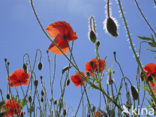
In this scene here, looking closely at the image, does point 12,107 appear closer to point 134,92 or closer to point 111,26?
point 134,92

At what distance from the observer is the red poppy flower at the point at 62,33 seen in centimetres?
150

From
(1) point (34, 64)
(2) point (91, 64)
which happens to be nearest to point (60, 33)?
(2) point (91, 64)

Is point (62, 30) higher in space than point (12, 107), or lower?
higher

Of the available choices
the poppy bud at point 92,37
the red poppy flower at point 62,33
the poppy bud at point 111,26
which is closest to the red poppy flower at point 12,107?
the red poppy flower at point 62,33

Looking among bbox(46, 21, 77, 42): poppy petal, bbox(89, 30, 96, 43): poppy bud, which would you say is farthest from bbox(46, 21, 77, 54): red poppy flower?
bbox(89, 30, 96, 43): poppy bud

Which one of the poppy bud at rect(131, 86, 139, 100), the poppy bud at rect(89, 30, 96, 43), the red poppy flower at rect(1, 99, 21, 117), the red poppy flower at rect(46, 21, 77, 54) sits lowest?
the poppy bud at rect(131, 86, 139, 100)

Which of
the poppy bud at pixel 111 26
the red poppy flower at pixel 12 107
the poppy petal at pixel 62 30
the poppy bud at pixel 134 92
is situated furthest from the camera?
the red poppy flower at pixel 12 107

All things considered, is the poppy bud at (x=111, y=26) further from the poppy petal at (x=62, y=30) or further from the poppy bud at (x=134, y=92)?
the poppy petal at (x=62, y=30)

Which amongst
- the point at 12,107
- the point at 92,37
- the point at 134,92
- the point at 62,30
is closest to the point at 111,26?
the point at 92,37

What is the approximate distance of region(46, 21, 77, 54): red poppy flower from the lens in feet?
4.92

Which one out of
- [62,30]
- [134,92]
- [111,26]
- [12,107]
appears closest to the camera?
[111,26]

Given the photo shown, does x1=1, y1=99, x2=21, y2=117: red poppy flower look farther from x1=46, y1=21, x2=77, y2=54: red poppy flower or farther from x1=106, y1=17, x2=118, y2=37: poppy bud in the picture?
x1=106, y1=17, x2=118, y2=37: poppy bud

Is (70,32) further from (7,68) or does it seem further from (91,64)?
(7,68)

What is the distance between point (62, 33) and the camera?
1.55 meters
